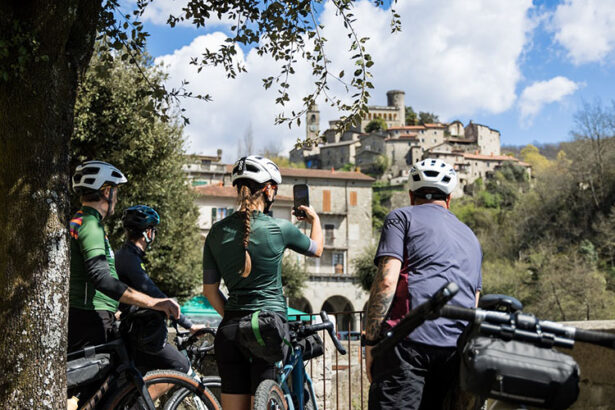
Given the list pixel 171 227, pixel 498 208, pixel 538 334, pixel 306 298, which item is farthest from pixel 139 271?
pixel 498 208

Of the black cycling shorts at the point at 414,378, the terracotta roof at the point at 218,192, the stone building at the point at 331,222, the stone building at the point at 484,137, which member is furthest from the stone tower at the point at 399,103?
the black cycling shorts at the point at 414,378

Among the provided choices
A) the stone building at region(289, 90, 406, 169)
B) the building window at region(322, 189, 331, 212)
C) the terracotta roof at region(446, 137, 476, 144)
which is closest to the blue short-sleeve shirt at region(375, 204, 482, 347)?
the building window at region(322, 189, 331, 212)

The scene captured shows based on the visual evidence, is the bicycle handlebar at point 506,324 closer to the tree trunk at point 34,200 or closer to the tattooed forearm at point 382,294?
the tattooed forearm at point 382,294

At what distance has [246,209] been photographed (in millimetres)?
3801

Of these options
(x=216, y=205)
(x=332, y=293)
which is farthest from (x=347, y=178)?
(x=216, y=205)

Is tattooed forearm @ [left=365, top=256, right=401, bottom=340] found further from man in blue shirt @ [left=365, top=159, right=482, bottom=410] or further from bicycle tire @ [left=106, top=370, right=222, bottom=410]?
bicycle tire @ [left=106, top=370, right=222, bottom=410]

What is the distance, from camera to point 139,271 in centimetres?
433

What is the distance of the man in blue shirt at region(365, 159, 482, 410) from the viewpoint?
304 centimetres

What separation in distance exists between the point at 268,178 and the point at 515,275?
149ft

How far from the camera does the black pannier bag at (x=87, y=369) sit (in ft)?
13.0

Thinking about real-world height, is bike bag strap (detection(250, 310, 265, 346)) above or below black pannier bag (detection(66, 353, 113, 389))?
above

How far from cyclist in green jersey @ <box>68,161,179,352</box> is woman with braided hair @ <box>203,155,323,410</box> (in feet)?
1.76

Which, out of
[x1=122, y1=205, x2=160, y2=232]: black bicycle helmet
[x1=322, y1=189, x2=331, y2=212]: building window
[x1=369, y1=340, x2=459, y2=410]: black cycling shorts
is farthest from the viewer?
[x1=322, y1=189, x2=331, y2=212]: building window

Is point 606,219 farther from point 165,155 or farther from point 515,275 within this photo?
point 165,155
